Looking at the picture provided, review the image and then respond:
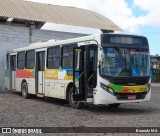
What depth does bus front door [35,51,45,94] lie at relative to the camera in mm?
18047

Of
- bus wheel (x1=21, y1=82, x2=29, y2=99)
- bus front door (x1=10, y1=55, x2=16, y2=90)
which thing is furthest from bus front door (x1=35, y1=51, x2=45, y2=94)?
bus front door (x1=10, y1=55, x2=16, y2=90)

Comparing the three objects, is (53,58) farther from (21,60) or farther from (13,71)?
(13,71)

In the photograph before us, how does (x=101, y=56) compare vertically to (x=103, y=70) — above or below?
above

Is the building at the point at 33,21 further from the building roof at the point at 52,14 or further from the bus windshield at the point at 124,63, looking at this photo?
the bus windshield at the point at 124,63

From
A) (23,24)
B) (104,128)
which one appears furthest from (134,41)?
(23,24)

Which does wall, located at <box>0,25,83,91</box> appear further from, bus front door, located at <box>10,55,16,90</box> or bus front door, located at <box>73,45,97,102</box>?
bus front door, located at <box>73,45,97,102</box>

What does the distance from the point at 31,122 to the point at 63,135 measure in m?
2.28

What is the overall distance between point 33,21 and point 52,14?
112 inches

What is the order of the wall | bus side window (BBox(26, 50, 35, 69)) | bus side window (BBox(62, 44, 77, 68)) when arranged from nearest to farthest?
bus side window (BBox(62, 44, 77, 68))
bus side window (BBox(26, 50, 35, 69))
the wall

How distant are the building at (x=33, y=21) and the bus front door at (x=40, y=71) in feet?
24.6

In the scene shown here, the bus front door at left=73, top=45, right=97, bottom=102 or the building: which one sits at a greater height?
the building

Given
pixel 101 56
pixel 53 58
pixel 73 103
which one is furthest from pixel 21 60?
pixel 101 56

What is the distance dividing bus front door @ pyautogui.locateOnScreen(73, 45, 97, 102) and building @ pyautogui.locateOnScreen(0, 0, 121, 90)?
12114mm

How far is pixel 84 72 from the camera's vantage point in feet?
46.3
